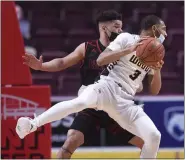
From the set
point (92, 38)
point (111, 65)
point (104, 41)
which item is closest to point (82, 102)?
point (111, 65)

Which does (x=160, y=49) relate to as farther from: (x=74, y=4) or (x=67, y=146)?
(x=74, y=4)

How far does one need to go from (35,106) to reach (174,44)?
241 inches

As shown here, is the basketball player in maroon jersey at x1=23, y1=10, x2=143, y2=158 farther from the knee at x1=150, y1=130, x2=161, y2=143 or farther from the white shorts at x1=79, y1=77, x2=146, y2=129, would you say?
the knee at x1=150, y1=130, x2=161, y2=143

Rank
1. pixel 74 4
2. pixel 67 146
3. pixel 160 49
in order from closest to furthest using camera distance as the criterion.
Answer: pixel 160 49, pixel 67 146, pixel 74 4

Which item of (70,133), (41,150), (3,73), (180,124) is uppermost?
(3,73)

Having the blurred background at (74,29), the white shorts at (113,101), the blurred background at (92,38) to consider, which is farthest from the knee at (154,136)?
the blurred background at (74,29)

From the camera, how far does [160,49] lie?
5707 millimetres

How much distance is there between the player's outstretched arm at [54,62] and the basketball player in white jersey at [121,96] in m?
0.41

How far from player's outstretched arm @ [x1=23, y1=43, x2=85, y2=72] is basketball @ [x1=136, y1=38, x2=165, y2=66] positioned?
2.55 ft

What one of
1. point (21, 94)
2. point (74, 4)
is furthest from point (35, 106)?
point (74, 4)

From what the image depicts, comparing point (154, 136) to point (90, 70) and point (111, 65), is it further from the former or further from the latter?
point (90, 70)

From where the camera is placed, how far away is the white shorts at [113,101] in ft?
18.6

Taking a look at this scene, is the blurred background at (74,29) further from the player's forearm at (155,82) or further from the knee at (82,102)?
the knee at (82,102)

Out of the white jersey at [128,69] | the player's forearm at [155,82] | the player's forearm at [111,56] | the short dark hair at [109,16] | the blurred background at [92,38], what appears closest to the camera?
the player's forearm at [111,56]
